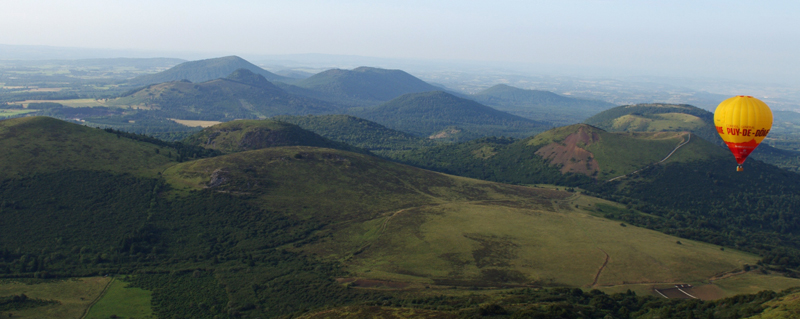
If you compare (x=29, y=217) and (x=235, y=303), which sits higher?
(x=29, y=217)

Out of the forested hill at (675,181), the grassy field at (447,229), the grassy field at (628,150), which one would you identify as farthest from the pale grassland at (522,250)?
Answer: the grassy field at (628,150)

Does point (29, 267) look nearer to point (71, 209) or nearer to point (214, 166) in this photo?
point (71, 209)

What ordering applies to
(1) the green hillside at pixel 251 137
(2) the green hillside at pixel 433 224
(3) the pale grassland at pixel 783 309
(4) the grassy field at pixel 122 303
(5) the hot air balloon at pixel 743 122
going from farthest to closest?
1. (1) the green hillside at pixel 251 137
2. (2) the green hillside at pixel 433 224
3. (4) the grassy field at pixel 122 303
4. (5) the hot air balloon at pixel 743 122
5. (3) the pale grassland at pixel 783 309

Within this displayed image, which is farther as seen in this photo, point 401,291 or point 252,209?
point 252,209

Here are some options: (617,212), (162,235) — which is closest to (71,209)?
(162,235)

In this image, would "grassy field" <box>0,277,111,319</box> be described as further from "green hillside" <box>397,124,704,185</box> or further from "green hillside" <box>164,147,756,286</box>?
"green hillside" <box>397,124,704,185</box>

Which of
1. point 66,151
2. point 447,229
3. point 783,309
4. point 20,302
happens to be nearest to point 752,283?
point 783,309

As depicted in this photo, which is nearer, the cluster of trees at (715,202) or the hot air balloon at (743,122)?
the hot air balloon at (743,122)

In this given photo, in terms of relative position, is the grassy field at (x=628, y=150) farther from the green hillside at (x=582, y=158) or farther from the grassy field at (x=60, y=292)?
the grassy field at (x=60, y=292)
